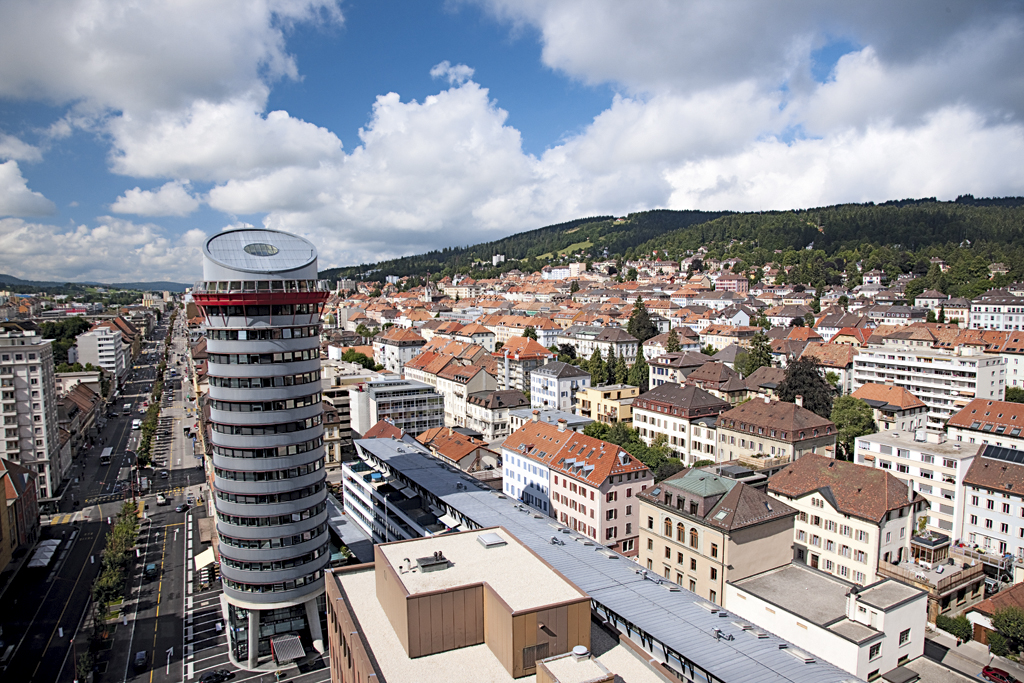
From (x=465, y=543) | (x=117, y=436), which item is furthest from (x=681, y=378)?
(x=117, y=436)

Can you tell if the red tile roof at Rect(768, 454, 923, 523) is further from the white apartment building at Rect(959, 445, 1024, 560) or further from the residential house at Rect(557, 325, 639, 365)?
the residential house at Rect(557, 325, 639, 365)

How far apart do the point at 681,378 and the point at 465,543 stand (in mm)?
76806

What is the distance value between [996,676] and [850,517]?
1188 centimetres

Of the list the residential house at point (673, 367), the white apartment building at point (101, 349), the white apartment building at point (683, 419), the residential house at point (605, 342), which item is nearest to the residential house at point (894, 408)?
the white apartment building at point (683, 419)

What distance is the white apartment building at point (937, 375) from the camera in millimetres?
80375

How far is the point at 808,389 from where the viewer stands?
79938 mm

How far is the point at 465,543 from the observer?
98.6ft

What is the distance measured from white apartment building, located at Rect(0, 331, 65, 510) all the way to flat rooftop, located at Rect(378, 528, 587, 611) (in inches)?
2725

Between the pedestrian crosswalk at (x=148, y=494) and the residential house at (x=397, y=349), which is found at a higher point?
the residential house at (x=397, y=349)

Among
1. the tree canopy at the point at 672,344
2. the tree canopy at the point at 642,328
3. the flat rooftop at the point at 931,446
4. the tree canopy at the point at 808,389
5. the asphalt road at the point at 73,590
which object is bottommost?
the asphalt road at the point at 73,590

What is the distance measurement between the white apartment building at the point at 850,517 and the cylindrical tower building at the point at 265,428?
36.8 metres

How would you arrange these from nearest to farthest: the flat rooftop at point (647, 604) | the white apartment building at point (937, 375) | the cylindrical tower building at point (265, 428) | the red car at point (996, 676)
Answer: the flat rooftop at point (647, 604) < the red car at point (996, 676) < the cylindrical tower building at point (265, 428) < the white apartment building at point (937, 375)

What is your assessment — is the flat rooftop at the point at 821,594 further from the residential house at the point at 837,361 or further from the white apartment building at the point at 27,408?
the white apartment building at the point at 27,408

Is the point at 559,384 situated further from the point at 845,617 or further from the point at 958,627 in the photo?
the point at 845,617
